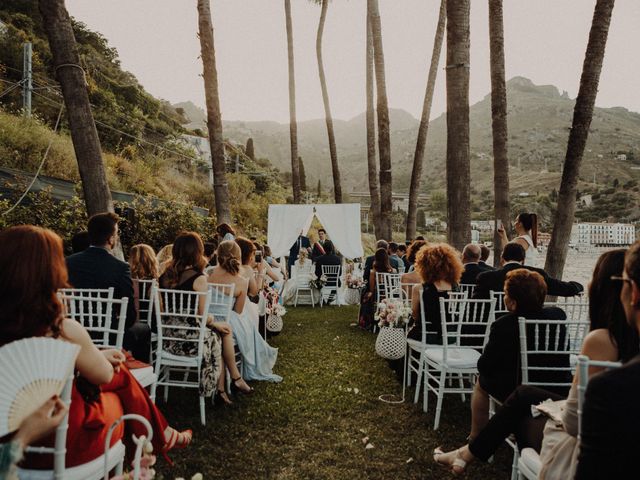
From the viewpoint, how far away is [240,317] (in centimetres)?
524

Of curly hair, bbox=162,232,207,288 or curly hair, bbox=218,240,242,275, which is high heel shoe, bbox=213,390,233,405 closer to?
curly hair, bbox=162,232,207,288

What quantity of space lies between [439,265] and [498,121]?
401 cm

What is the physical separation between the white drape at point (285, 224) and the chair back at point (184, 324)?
980cm

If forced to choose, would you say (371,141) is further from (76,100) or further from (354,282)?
(76,100)

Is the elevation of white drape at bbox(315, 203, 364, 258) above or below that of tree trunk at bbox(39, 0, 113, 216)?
below

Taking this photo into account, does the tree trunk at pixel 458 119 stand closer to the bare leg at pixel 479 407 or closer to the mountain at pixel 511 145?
the bare leg at pixel 479 407

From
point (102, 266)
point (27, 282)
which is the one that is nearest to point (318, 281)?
point (102, 266)

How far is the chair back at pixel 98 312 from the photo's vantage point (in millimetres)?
2863

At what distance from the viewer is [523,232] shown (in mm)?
6164

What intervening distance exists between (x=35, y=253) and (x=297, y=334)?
22.1 ft

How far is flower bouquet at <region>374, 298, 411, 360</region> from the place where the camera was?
18.5ft

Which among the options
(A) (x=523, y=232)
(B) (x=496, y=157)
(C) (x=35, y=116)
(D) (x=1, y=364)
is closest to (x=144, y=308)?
(D) (x=1, y=364)

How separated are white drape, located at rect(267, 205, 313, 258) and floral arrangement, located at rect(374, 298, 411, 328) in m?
8.61

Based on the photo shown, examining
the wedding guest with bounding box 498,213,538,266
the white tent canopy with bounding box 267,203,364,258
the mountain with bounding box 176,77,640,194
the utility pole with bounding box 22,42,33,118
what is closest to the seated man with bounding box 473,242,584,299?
the wedding guest with bounding box 498,213,538,266
